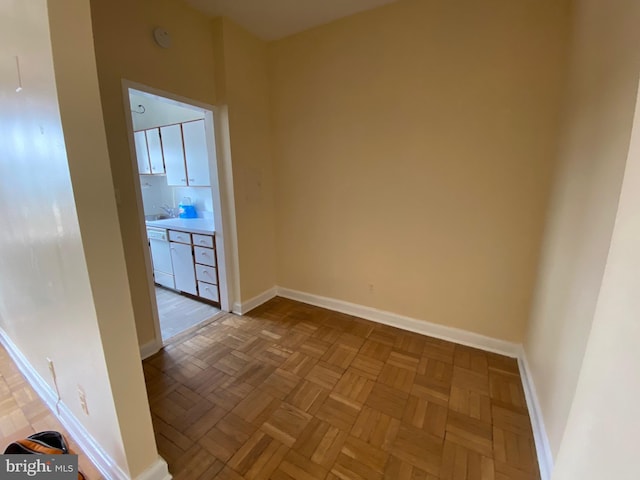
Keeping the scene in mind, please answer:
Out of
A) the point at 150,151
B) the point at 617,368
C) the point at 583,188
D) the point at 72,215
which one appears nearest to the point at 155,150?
the point at 150,151

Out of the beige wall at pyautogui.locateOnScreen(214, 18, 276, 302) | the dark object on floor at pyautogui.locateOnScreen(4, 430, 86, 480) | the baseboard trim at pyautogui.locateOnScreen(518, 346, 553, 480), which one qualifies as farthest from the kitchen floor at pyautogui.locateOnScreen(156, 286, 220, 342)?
the baseboard trim at pyautogui.locateOnScreen(518, 346, 553, 480)

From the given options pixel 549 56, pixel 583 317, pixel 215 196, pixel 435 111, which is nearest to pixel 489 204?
pixel 435 111

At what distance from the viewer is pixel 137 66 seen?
76.6 inches

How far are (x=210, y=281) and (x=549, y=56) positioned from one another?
3.43m

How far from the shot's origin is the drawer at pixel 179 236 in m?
3.09

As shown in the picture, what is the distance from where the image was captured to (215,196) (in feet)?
8.85

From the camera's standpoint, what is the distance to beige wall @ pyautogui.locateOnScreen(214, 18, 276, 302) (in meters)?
2.49

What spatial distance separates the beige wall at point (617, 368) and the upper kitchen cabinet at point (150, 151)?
4248 mm

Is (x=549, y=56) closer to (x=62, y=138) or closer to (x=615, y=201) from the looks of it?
(x=615, y=201)

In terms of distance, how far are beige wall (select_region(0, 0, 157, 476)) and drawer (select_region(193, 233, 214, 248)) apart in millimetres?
1487

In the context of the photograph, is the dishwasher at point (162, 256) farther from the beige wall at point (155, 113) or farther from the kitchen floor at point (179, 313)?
the beige wall at point (155, 113)

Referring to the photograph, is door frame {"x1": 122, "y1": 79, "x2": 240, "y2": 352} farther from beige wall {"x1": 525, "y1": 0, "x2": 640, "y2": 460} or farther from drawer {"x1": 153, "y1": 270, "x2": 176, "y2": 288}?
beige wall {"x1": 525, "y1": 0, "x2": 640, "y2": 460}

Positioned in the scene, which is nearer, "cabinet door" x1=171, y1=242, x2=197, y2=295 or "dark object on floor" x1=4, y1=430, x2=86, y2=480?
"dark object on floor" x1=4, y1=430, x2=86, y2=480

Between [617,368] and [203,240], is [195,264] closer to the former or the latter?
[203,240]
